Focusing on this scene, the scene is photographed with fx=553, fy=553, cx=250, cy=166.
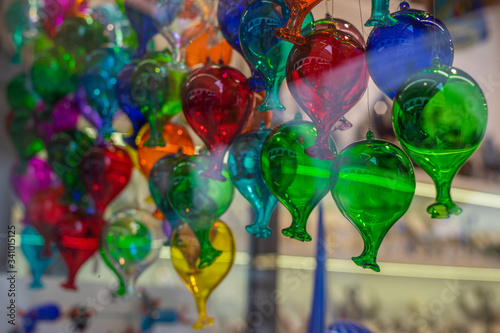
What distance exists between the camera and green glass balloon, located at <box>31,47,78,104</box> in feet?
4.15

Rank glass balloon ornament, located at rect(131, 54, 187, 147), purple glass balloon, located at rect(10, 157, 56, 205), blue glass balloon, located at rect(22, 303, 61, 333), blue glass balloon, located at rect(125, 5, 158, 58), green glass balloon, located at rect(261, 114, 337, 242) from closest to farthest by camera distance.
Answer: green glass balloon, located at rect(261, 114, 337, 242) < glass balloon ornament, located at rect(131, 54, 187, 147) < blue glass balloon, located at rect(125, 5, 158, 58) < purple glass balloon, located at rect(10, 157, 56, 205) < blue glass balloon, located at rect(22, 303, 61, 333)

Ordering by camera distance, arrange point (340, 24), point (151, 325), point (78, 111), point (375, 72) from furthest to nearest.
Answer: point (151, 325)
point (78, 111)
point (340, 24)
point (375, 72)

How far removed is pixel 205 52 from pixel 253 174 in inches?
12.3

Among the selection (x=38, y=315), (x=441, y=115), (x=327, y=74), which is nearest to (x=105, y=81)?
(x=327, y=74)

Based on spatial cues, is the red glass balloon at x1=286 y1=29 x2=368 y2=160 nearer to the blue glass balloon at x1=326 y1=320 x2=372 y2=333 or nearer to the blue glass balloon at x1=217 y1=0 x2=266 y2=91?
the blue glass balloon at x1=217 y1=0 x2=266 y2=91

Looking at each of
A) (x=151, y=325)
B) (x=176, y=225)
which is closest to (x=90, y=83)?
(x=176, y=225)

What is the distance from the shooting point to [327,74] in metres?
0.62

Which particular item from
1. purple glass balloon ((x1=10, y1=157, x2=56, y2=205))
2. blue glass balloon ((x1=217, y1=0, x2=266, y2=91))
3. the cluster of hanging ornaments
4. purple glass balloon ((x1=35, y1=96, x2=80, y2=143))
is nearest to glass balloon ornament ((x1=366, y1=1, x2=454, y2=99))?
the cluster of hanging ornaments

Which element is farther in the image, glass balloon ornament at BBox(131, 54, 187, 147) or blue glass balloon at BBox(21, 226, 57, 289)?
blue glass balloon at BBox(21, 226, 57, 289)

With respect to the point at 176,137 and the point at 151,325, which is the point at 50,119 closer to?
the point at 176,137

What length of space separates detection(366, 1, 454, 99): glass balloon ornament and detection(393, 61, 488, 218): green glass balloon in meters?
0.03

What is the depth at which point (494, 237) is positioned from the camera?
6.58 ft

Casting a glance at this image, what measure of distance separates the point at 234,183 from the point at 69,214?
1.69 feet

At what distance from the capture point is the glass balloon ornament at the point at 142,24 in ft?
3.38
